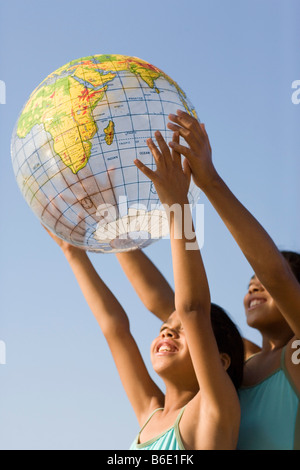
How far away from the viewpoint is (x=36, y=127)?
3.89m

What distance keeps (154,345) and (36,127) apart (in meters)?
1.50

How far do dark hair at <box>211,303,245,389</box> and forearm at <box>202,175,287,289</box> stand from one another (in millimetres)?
673

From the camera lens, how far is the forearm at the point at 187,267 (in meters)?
3.74

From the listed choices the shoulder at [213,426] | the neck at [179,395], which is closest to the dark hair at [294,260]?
the neck at [179,395]

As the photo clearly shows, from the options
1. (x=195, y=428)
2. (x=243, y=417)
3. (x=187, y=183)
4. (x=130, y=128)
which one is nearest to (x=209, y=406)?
(x=195, y=428)

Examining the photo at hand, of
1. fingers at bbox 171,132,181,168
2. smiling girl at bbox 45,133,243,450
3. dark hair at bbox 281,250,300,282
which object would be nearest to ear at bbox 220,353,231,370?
smiling girl at bbox 45,133,243,450

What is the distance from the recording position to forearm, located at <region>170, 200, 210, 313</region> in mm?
3740

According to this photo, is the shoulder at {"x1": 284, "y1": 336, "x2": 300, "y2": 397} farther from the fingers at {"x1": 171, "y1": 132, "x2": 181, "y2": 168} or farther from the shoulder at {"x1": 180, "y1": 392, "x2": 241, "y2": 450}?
the fingers at {"x1": 171, "y1": 132, "x2": 181, "y2": 168}

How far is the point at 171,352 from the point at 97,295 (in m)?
1.05

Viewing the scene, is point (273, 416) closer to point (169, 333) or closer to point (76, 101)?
point (169, 333)

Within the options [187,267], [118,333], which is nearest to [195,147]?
[187,267]

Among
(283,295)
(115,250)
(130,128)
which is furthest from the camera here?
(115,250)

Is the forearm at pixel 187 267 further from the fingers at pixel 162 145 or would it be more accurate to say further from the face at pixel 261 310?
the face at pixel 261 310
